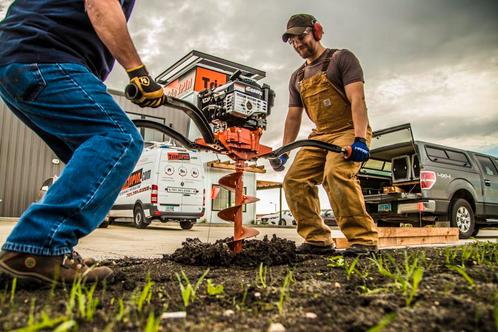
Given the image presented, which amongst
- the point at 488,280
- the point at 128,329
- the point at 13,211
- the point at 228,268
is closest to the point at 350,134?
the point at 228,268

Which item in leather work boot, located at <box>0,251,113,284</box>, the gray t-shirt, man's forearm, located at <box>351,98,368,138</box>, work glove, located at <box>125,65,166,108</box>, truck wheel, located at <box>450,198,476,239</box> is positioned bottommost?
leather work boot, located at <box>0,251,113,284</box>

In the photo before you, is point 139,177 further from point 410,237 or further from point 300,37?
point 300,37

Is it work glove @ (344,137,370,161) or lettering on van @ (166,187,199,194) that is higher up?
lettering on van @ (166,187,199,194)

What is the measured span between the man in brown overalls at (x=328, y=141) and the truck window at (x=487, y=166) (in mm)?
6314

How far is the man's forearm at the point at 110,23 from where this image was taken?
172 cm

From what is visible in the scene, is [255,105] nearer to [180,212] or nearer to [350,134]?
[350,134]

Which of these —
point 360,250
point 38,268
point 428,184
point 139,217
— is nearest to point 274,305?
point 38,268

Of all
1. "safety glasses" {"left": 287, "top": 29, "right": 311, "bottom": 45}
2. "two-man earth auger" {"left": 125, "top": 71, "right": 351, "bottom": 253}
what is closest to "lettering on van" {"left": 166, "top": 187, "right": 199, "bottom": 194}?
"two-man earth auger" {"left": 125, "top": 71, "right": 351, "bottom": 253}

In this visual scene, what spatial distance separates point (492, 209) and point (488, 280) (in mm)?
7699

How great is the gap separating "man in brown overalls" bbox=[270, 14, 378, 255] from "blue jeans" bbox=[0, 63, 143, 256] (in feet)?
6.16

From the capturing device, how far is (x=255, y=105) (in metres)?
3.04

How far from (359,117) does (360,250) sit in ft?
3.44

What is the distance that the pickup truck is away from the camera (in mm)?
7074

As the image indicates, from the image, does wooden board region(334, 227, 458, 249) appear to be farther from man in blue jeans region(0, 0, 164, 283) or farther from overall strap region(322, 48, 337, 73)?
man in blue jeans region(0, 0, 164, 283)
